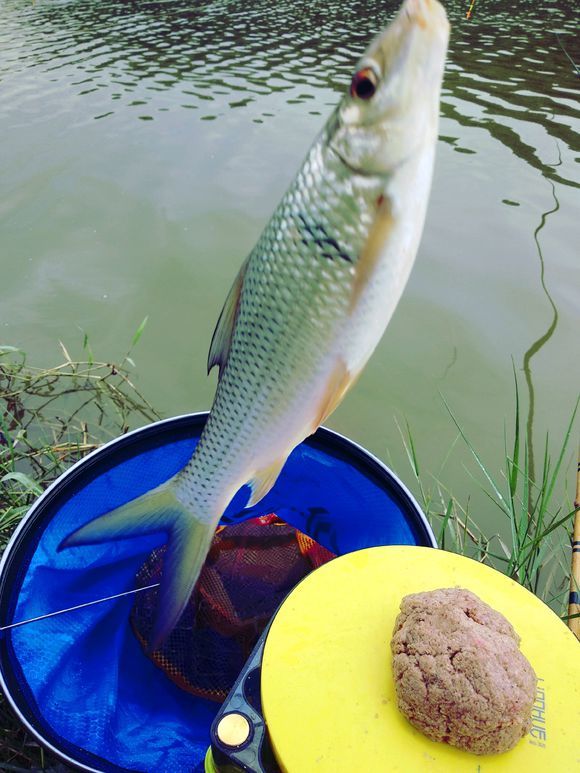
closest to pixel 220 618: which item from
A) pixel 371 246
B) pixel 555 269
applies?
pixel 371 246

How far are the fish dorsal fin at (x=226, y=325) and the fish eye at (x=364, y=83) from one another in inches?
14.0

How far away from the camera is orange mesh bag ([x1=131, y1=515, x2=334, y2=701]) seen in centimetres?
199

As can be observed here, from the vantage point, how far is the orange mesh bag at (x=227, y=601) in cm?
199

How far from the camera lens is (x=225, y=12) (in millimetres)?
13781

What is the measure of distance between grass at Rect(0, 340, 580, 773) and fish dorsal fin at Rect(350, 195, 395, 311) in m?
Result: 1.24

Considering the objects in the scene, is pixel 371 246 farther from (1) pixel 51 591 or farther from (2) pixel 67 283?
(2) pixel 67 283

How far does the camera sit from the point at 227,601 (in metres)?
2.12

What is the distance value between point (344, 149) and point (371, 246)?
0.17m

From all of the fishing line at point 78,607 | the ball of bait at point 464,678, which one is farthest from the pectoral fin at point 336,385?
the fishing line at point 78,607

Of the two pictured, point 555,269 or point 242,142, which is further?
point 242,142

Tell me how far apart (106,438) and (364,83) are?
2595mm

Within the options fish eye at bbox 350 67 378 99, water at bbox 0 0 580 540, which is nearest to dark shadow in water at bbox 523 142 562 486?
water at bbox 0 0 580 540

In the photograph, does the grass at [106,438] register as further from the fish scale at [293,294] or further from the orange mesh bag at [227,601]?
the fish scale at [293,294]

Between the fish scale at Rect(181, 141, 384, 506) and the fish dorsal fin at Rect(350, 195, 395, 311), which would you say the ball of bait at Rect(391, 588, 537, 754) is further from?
the fish dorsal fin at Rect(350, 195, 395, 311)
